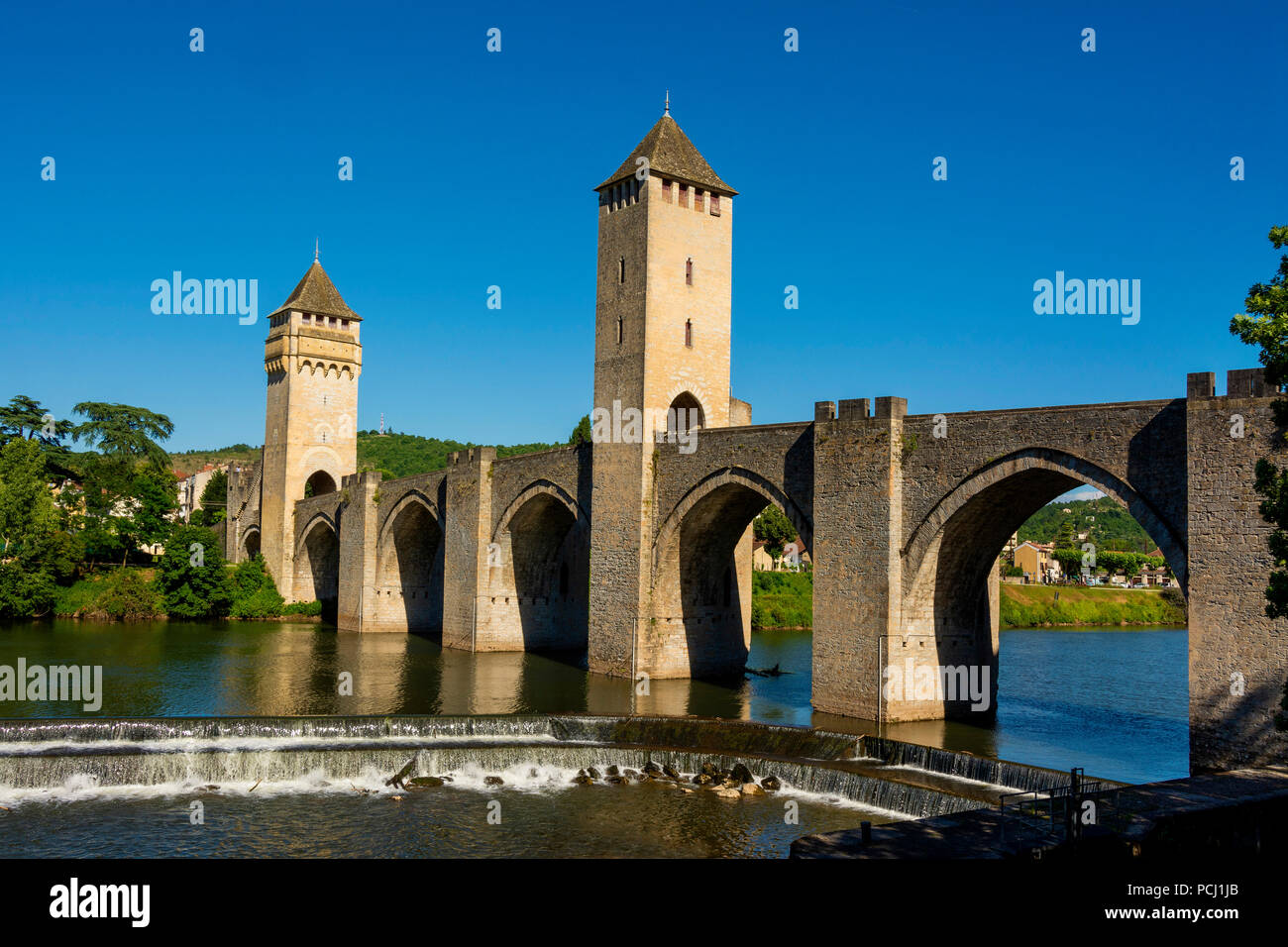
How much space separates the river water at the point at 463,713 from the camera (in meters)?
15.1

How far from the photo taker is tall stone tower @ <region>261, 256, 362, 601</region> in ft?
172

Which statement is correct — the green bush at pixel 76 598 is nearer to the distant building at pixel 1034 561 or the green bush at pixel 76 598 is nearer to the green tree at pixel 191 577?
the green tree at pixel 191 577

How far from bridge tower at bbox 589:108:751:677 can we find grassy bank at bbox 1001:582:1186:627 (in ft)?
103

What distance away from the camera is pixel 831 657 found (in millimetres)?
22750

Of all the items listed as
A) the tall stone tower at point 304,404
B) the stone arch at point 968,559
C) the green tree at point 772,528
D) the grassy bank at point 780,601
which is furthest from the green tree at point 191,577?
the stone arch at point 968,559

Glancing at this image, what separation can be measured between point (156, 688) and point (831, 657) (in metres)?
17.2

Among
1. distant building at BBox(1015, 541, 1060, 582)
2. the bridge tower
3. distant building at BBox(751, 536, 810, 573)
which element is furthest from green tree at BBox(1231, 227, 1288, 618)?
distant building at BBox(1015, 541, 1060, 582)

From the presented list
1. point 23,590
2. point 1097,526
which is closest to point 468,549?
point 23,590

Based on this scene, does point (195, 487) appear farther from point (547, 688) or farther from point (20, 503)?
point (547, 688)

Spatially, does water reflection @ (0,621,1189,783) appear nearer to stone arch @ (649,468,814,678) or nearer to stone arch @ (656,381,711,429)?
stone arch @ (649,468,814,678)

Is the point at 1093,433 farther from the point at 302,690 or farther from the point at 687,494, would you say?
the point at 302,690

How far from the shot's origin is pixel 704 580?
29344mm

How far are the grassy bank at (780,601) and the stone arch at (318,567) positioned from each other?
2071 centimetres
